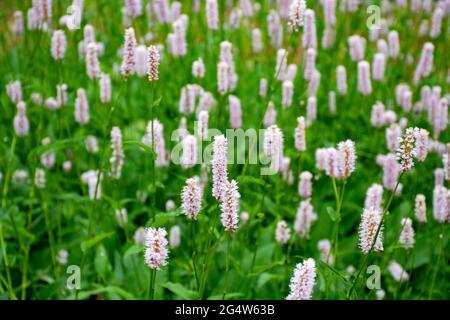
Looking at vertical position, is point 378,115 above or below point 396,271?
above

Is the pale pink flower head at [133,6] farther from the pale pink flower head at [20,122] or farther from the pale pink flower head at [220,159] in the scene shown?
the pale pink flower head at [220,159]

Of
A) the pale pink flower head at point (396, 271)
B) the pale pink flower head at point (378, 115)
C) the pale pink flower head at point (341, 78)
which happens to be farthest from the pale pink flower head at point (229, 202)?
the pale pink flower head at point (341, 78)

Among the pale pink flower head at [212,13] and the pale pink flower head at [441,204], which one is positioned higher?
the pale pink flower head at [212,13]

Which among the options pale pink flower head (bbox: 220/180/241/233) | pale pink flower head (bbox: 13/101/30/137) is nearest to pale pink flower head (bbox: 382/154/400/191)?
pale pink flower head (bbox: 220/180/241/233)

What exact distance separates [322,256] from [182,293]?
844mm

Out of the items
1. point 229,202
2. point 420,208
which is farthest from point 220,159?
point 420,208

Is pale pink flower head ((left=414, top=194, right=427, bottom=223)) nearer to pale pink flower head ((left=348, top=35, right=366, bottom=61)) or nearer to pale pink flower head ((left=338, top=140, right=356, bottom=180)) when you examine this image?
pale pink flower head ((left=338, top=140, right=356, bottom=180))

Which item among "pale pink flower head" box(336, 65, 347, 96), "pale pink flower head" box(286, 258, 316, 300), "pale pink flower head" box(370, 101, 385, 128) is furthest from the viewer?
"pale pink flower head" box(336, 65, 347, 96)

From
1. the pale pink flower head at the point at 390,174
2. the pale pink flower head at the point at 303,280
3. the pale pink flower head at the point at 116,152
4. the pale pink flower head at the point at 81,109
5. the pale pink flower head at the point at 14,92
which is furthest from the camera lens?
the pale pink flower head at the point at 14,92

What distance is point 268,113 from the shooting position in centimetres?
292

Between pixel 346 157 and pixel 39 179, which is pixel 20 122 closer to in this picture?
pixel 39 179

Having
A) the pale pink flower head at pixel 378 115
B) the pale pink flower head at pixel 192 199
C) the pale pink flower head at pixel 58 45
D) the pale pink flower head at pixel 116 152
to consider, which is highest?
the pale pink flower head at pixel 58 45

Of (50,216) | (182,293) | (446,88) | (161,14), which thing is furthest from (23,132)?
(446,88)
